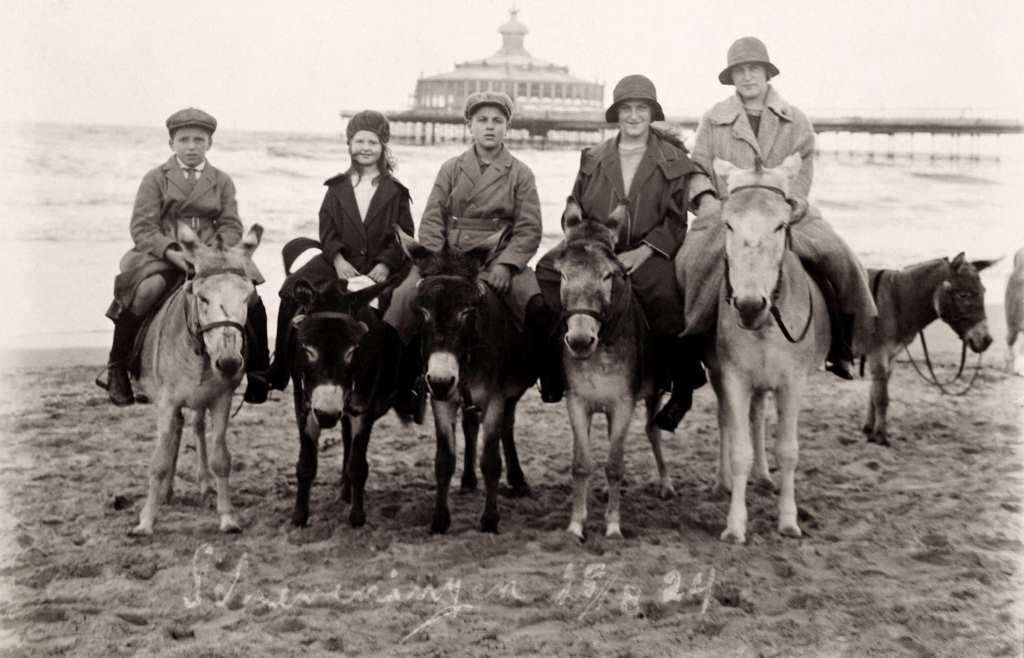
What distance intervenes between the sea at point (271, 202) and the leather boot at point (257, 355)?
265 inches

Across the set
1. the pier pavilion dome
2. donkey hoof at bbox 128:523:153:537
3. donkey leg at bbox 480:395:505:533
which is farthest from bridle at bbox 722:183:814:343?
the pier pavilion dome

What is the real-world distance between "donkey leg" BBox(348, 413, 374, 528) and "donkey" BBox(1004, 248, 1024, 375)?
276 inches

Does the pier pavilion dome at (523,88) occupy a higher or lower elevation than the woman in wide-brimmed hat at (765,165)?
higher

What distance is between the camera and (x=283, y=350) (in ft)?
20.5

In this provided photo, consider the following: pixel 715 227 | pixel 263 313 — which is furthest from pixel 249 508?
pixel 715 227

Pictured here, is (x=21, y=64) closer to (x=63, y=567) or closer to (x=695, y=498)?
(x=63, y=567)

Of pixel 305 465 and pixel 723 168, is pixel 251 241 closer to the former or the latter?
pixel 305 465

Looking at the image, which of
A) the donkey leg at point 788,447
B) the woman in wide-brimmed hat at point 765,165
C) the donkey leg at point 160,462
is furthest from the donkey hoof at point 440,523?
the donkey leg at point 788,447

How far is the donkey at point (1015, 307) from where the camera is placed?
1002cm

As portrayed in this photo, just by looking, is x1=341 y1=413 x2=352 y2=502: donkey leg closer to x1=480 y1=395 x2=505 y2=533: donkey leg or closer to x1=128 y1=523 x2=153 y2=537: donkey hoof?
x1=480 y1=395 x2=505 y2=533: donkey leg

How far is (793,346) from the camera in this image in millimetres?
5918

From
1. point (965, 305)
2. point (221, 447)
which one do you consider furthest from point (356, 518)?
point (965, 305)

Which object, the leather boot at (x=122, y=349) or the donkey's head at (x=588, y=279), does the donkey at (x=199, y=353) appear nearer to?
the leather boot at (x=122, y=349)

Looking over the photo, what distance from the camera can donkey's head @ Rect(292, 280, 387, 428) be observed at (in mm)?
5477
